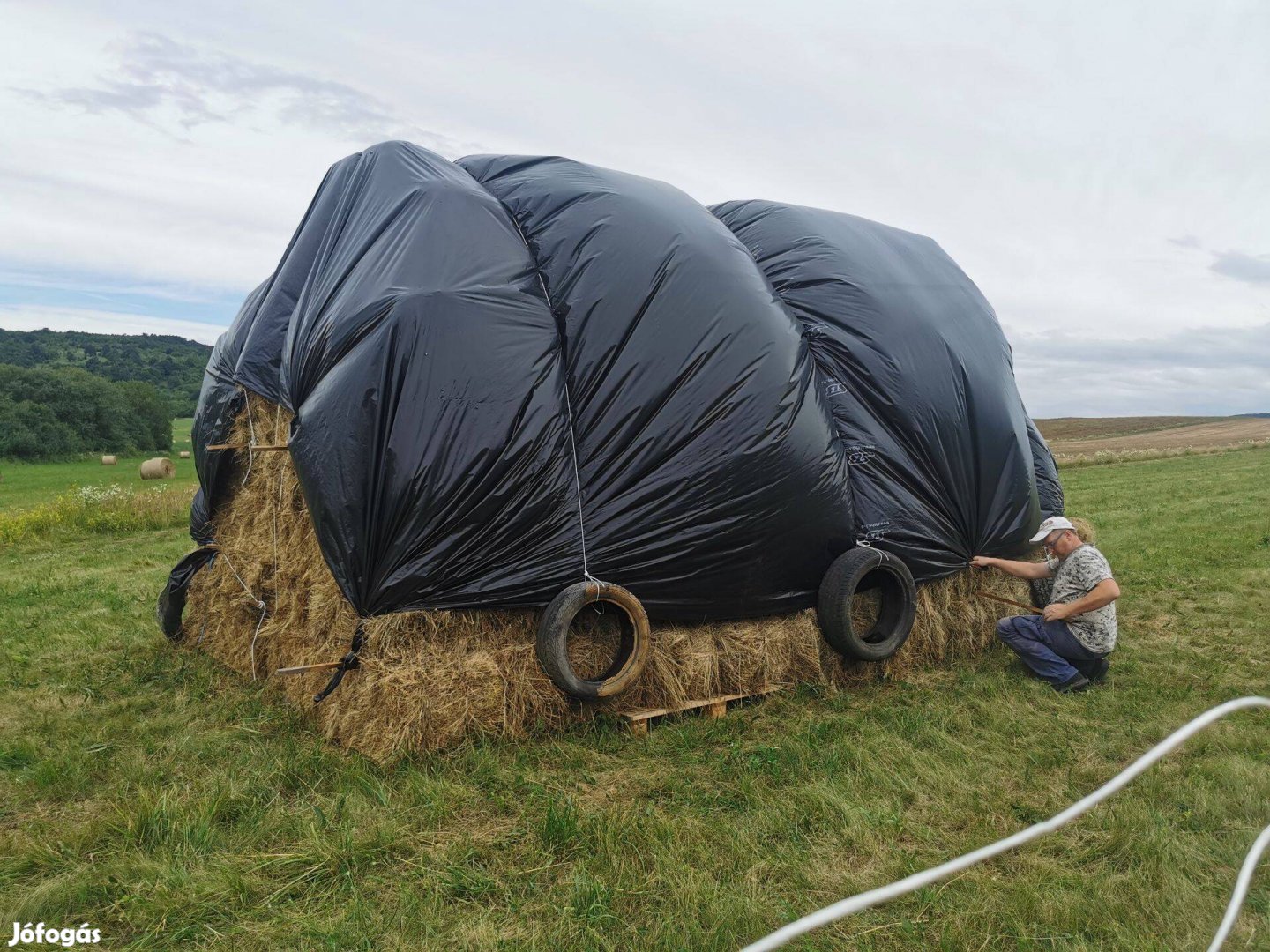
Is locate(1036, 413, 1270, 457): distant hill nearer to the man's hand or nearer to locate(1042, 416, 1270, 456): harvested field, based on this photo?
locate(1042, 416, 1270, 456): harvested field

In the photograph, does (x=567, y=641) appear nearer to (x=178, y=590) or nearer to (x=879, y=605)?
(x=879, y=605)

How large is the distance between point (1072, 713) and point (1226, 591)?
4.26 m

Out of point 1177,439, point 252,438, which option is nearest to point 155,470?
point 252,438

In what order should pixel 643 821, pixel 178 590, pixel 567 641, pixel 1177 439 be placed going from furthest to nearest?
pixel 1177 439, pixel 178 590, pixel 567 641, pixel 643 821

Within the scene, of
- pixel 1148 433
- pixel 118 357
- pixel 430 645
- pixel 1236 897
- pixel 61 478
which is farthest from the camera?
pixel 118 357

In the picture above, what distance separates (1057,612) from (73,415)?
61754 millimetres

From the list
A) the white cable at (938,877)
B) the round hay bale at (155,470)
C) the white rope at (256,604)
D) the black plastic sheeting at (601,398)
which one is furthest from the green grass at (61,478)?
the white cable at (938,877)

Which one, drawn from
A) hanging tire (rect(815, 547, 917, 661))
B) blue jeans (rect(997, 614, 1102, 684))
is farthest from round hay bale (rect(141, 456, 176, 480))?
blue jeans (rect(997, 614, 1102, 684))

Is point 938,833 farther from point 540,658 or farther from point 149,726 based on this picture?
point 149,726

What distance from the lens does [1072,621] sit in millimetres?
5355

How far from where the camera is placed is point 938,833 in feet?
11.4

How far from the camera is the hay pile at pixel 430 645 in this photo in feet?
13.4

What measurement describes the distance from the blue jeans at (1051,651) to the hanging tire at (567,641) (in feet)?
9.07

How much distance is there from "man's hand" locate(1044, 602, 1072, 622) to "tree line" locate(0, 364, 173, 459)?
57333 millimetres
